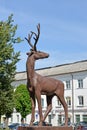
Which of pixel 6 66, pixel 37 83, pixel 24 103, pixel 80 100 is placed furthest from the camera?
pixel 24 103

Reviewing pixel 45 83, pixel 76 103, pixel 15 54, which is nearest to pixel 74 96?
pixel 76 103

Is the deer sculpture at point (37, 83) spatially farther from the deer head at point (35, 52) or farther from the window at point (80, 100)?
the window at point (80, 100)

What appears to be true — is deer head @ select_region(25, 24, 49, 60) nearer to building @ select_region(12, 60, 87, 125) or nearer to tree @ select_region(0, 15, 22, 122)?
tree @ select_region(0, 15, 22, 122)

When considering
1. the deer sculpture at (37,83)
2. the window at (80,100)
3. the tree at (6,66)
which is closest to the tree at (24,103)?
the window at (80,100)

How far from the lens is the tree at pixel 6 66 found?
25323mm

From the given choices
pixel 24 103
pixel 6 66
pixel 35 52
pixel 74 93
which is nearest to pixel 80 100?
pixel 74 93

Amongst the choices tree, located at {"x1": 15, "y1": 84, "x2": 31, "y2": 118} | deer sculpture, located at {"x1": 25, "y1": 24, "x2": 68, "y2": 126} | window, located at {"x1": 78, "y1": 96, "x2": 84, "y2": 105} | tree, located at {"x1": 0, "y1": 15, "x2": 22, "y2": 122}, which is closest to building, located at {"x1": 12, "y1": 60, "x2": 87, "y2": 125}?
window, located at {"x1": 78, "y1": 96, "x2": 84, "y2": 105}

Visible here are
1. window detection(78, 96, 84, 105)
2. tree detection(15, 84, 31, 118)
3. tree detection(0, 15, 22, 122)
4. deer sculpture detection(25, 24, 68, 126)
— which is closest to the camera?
deer sculpture detection(25, 24, 68, 126)

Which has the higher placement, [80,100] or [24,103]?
[80,100]

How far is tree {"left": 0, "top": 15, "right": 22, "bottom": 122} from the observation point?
25323 millimetres

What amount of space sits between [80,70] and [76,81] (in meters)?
2.03

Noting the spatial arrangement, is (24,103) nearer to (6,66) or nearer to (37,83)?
(6,66)

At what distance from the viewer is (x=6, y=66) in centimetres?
2566

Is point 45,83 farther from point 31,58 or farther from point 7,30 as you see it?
A: point 7,30
